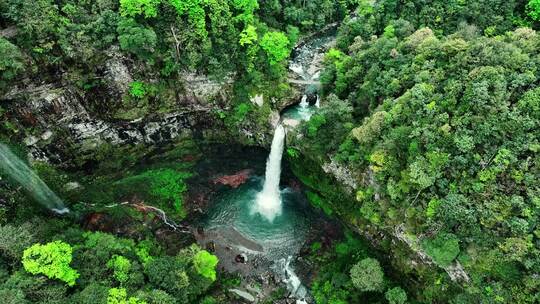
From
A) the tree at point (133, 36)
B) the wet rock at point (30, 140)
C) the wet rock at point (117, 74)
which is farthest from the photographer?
the wet rock at point (117, 74)

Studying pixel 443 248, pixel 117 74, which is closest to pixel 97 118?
pixel 117 74

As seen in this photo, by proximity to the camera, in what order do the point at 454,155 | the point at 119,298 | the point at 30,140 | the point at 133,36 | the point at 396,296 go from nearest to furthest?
the point at 119,298
the point at 454,155
the point at 396,296
the point at 133,36
the point at 30,140

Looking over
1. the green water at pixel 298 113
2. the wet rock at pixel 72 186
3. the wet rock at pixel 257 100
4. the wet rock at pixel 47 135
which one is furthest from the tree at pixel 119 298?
the green water at pixel 298 113

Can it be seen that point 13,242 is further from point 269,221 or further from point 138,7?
point 269,221

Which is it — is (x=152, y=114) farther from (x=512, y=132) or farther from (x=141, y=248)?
(x=512, y=132)

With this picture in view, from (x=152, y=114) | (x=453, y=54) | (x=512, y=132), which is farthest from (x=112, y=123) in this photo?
(x=512, y=132)

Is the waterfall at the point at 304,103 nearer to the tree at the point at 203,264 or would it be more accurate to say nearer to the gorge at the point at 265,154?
the gorge at the point at 265,154
